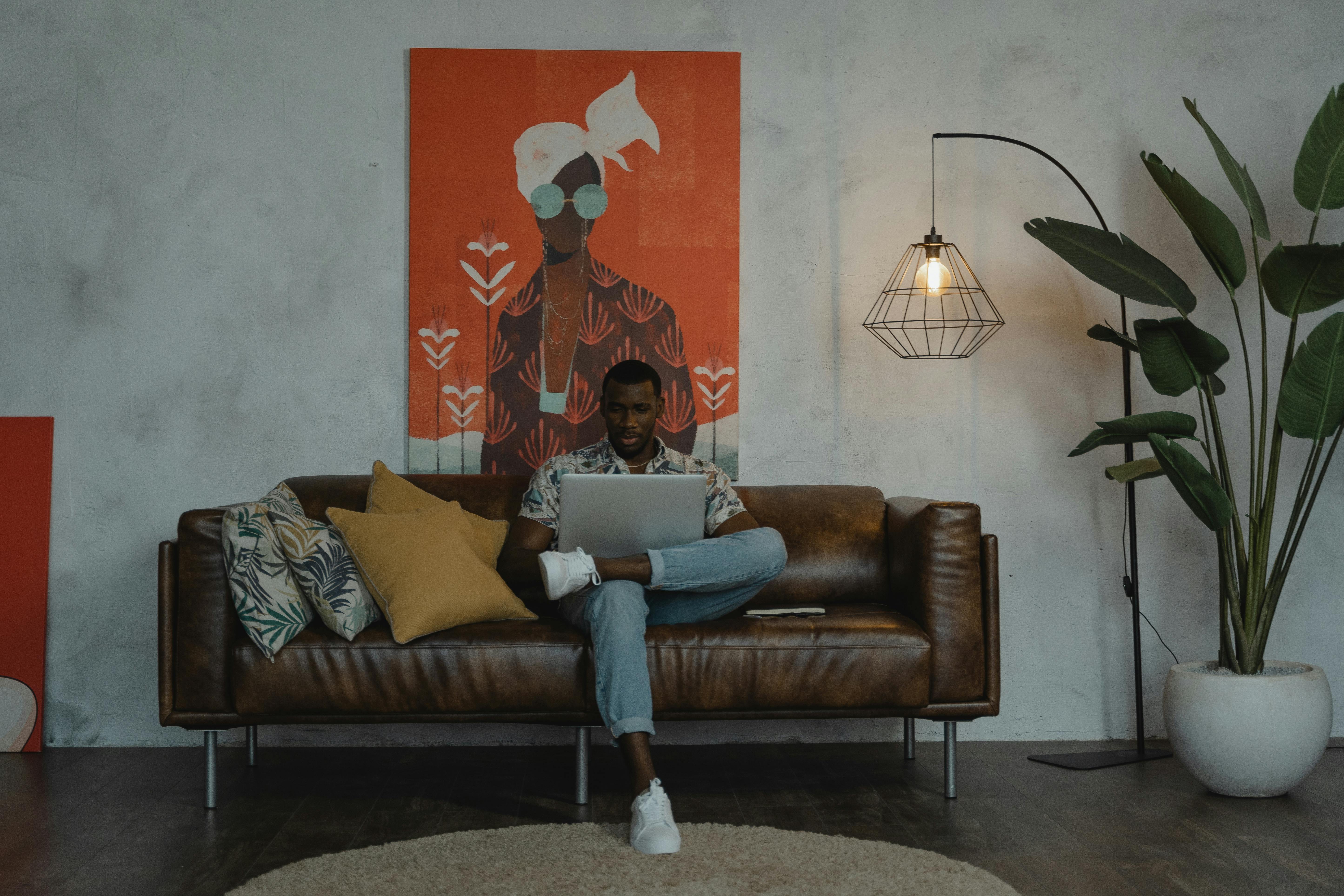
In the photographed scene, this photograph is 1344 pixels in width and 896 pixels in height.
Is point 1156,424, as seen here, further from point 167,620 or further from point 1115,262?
point 167,620

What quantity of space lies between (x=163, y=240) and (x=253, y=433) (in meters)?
0.66

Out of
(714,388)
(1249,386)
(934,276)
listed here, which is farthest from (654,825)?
(1249,386)

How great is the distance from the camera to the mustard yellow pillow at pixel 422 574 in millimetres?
2428

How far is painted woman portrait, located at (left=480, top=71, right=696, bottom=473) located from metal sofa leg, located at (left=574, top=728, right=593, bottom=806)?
100 cm

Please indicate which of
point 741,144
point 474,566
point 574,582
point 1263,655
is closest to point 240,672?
point 474,566

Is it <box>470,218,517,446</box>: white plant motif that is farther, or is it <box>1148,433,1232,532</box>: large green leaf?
<box>470,218,517,446</box>: white plant motif

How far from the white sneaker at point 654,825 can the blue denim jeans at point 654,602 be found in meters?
0.15

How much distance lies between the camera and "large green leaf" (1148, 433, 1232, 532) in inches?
100

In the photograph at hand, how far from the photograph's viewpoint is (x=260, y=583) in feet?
7.88

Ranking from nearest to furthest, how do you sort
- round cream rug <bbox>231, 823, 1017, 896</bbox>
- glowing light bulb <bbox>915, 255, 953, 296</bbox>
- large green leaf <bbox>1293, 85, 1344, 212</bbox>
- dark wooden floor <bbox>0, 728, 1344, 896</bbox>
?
round cream rug <bbox>231, 823, 1017, 896</bbox>, dark wooden floor <bbox>0, 728, 1344, 896</bbox>, large green leaf <bbox>1293, 85, 1344, 212</bbox>, glowing light bulb <bbox>915, 255, 953, 296</bbox>

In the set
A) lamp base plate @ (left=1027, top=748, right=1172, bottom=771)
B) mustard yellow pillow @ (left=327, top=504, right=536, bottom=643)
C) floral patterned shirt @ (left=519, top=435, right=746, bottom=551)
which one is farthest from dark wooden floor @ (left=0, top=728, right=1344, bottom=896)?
floral patterned shirt @ (left=519, top=435, right=746, bottom=551)

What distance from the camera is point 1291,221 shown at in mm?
3318

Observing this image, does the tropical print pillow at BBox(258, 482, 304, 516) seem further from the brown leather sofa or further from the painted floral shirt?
the painted floral shirt

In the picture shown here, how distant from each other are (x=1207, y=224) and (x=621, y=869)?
7.23 feet
